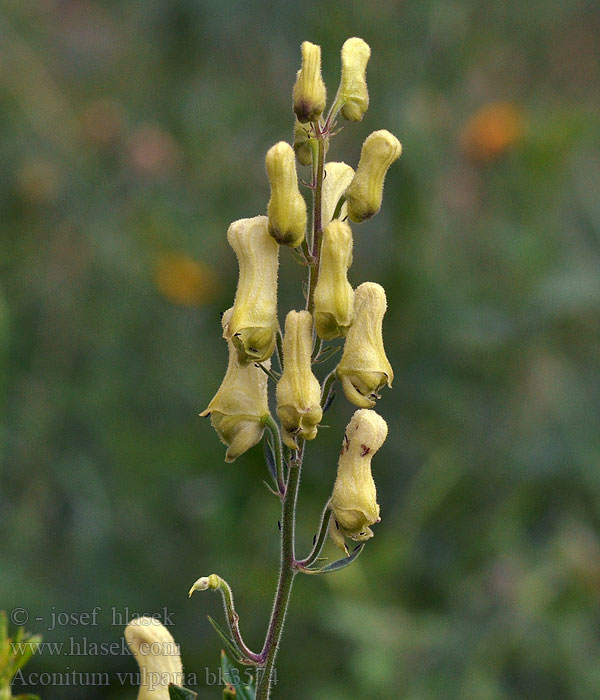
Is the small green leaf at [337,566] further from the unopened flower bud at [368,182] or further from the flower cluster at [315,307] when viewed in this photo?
the unopened flower bud at [368,182]

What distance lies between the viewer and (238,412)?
180cm

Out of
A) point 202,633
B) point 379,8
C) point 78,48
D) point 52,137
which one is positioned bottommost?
point 202,633

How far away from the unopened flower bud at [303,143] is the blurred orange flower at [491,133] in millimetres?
3235

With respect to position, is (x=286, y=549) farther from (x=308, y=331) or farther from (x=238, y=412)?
(x=308, y=331)

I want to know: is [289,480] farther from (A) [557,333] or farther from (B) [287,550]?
(A) [557,333]

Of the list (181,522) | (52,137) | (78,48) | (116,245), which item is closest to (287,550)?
(181,522)

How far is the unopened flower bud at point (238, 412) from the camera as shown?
180cm

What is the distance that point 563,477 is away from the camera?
4.47m

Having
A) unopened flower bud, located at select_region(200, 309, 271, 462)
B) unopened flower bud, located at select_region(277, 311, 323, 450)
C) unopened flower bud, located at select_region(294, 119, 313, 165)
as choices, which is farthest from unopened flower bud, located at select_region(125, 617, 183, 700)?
unopened flower bud, located at select_region(294, 119, 313, 165)

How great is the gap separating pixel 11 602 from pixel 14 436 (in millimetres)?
800

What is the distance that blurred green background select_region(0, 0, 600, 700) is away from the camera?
389cm

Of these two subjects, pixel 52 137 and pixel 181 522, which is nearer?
pixel 181 522

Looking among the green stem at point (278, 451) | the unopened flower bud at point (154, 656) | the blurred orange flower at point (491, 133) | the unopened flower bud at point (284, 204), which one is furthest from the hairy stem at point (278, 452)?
the blurred orange flower at point (491, 133)

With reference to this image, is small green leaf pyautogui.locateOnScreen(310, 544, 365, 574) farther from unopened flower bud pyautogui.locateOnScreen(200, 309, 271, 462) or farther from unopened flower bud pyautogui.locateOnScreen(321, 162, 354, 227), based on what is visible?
unopened flower bud pyautogui.locateOnScreen(321, 162, 354, 227)
